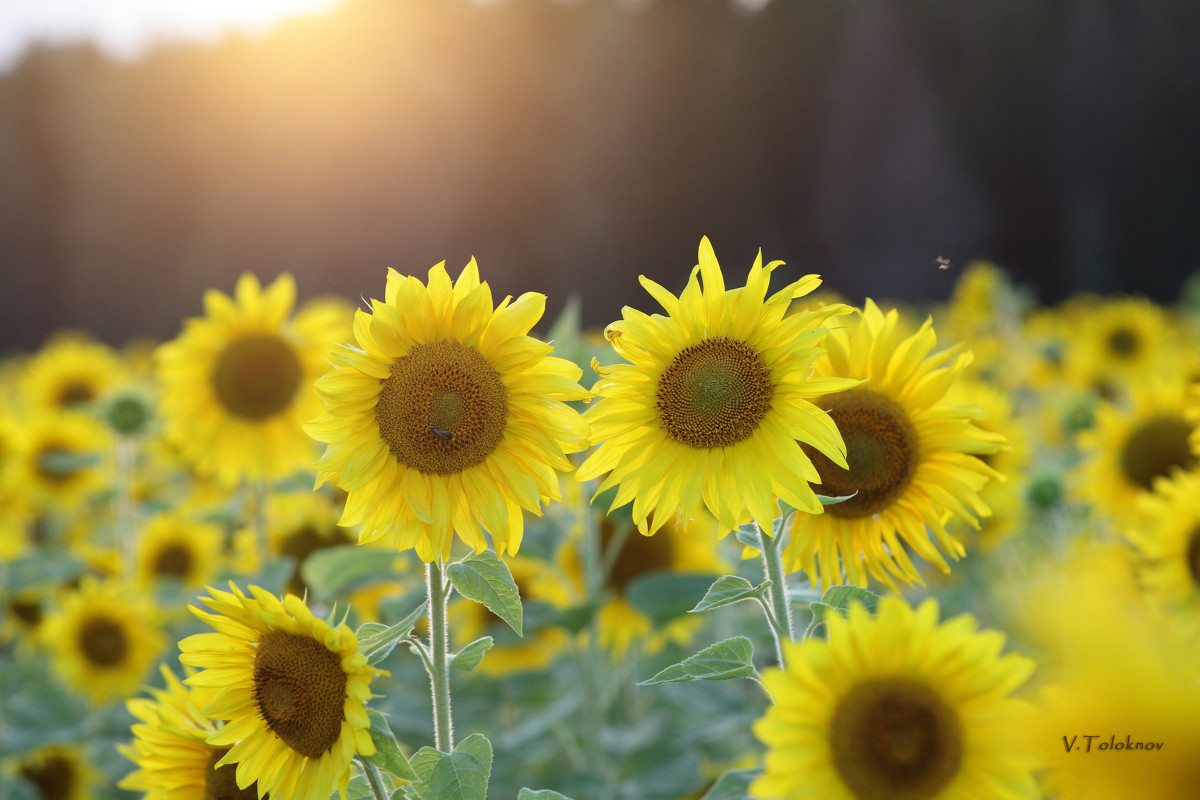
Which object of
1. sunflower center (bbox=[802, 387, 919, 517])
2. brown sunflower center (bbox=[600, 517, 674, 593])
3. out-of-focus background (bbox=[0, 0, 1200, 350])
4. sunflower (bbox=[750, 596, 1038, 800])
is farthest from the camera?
out-of-focus background (bbox=[0, 0, 1200, 350])

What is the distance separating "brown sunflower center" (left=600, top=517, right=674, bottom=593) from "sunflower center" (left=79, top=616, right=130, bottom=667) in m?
1.64

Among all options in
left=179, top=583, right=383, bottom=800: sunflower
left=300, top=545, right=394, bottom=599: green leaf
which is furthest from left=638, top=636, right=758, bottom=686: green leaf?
left=300, top=545, right=394, bottom=599: green leaf

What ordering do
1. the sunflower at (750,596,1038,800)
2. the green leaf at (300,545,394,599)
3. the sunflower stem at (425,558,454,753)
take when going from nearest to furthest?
the sunflower at (750,596,1038,800), the sunflower stem at (425,558,454,753), the green leaf at (300,545,394,599)

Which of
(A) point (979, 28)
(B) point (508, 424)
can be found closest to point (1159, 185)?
(A) point (979, 28)

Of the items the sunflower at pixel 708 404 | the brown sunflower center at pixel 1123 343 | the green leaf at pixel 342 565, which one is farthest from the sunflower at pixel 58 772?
the brown sunflower center at pixel 1123 343

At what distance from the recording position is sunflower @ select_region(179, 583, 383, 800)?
1.04 m

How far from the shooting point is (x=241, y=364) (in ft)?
9.25

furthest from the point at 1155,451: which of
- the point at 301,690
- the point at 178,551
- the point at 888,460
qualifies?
the point at 178,551

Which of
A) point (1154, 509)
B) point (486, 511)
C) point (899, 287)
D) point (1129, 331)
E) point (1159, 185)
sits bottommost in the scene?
point (486, 511)

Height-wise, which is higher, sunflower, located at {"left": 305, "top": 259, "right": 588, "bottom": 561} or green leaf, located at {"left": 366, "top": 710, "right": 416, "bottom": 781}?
sunflower, located at {"left": 305, "top": 259, "right": 588, "bottom": 561}

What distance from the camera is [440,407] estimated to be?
1.19 m

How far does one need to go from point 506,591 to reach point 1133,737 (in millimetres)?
771

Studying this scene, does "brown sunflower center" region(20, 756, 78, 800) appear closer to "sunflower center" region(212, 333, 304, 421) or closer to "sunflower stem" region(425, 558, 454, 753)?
"sunflower center" region(212, 333, 304, 421)

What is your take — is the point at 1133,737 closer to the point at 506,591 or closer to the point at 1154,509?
the point at 506,591
